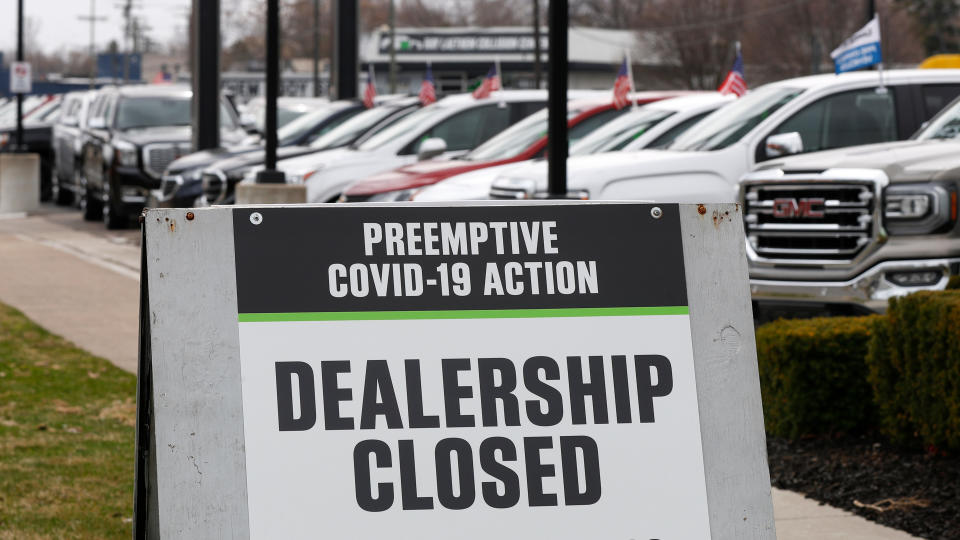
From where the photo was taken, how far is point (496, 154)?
43.9 feet

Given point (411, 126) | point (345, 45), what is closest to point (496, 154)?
point (411, 126)

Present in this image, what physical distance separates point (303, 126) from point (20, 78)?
38.9 ft

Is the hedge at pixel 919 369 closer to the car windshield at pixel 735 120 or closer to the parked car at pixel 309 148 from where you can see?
the car windshield at pixel 735 120

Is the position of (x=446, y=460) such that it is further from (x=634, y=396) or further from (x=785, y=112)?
(x=785, y=112)

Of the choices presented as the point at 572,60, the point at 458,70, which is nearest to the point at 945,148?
the point at 572,60

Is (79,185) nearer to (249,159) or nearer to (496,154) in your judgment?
(249,159)

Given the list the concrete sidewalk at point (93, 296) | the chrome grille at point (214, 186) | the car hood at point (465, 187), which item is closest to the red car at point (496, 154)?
the car hood at point (465, 187)

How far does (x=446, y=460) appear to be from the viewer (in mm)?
3307

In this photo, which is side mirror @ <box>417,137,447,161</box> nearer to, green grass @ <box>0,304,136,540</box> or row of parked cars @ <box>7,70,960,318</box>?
row of parked cars @ <box>7,70,960,318</box>

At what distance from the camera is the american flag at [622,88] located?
43.7 feet

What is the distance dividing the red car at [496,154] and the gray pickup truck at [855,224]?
3.93 meters

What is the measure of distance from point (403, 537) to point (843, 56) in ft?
37.6

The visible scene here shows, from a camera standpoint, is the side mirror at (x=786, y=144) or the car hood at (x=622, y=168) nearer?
the side mirror at (x=786, y=144)

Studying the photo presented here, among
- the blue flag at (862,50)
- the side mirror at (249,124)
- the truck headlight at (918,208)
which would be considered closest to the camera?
the truck headlight at (918,208)
